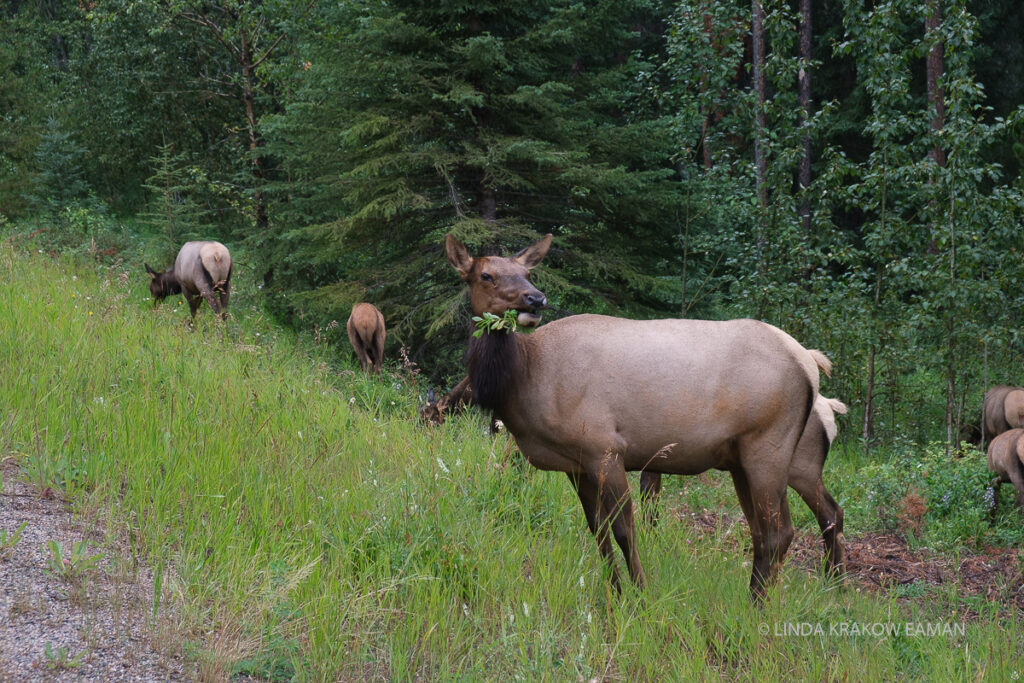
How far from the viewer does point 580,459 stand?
185 inches

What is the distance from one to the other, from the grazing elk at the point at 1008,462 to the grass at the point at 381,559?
2.67 meters

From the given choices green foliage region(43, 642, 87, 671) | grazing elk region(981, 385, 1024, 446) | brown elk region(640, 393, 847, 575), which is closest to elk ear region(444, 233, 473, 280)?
brown elk region(640, 393, 847, 575)

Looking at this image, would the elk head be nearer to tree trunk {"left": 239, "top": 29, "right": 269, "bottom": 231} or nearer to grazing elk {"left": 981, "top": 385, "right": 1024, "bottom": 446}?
grazing elk {"left": 981, "top": 385, "right": 1024, "bottom": 446}

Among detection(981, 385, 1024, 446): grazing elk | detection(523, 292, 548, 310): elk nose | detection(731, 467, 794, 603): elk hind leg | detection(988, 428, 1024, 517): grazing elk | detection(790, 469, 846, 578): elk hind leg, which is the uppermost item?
detection(523, 292, 548, 310): elk nose

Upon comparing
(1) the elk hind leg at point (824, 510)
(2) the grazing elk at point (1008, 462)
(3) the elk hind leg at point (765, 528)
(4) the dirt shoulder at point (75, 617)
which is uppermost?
(4) the dirt shoulder at point (75, 617)

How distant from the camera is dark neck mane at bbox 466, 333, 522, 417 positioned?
4762 mm

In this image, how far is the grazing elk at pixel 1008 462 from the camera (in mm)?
8133

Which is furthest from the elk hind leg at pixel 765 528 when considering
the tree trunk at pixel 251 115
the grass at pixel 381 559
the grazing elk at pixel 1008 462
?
the tree trunk at pixel 251 115

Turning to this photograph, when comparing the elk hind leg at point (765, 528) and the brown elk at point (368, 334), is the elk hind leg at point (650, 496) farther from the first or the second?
the brown elk at point (368, 334)

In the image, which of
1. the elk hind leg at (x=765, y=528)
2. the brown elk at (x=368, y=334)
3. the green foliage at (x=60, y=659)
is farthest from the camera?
the brown elk at (x=368, y=334)

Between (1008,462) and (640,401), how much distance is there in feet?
17.4

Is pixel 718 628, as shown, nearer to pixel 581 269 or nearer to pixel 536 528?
pixel 536 528

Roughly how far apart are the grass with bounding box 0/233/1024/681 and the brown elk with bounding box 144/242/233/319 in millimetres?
5863

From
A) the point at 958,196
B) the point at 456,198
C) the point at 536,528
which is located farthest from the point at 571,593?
the point at 958,196
